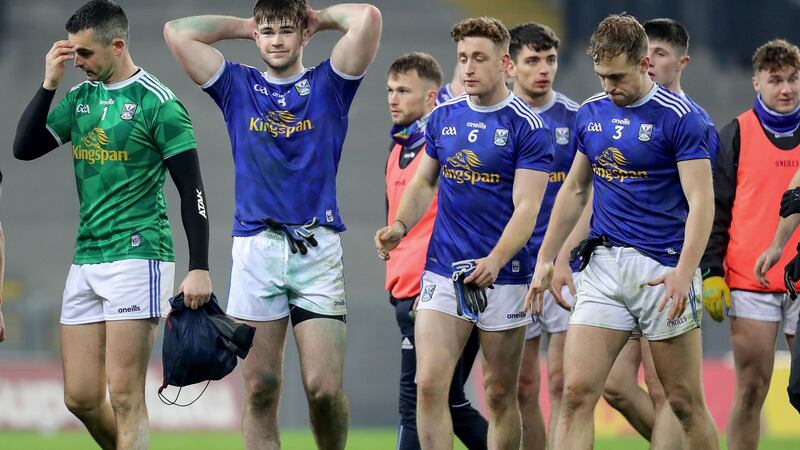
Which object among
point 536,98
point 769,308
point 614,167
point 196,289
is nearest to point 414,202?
point 614,167

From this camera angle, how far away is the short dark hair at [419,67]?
8398 millimetres

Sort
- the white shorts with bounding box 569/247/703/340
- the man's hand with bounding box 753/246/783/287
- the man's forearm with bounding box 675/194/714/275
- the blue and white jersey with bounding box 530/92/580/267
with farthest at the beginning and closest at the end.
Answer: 1. the blue and white jersey with bounding box 530/92/580/267
2. the man's hand with bounding box 753/246/783/287
3. the white shorts with bounding box 569/247/703/340
4. the man's forearm with bounding box 675/194/714/275

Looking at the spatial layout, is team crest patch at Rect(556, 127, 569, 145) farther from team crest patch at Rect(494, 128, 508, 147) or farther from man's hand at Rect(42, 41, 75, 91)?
man's hand at Rect(42, 41, 75, 91)

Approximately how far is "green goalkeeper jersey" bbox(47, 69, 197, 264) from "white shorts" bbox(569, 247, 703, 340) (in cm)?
216

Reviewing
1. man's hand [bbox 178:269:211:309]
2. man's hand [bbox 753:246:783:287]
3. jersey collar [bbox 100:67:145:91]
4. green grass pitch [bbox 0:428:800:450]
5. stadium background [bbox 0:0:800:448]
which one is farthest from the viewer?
stadium background [bbox 0:0:800:448]

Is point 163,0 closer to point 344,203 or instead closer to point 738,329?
point 344,203

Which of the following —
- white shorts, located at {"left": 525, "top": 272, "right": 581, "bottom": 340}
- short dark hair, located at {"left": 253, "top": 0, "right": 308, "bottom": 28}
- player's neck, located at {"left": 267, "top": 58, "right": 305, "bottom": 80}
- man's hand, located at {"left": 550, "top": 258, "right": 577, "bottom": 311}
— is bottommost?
white shorts, located at {"left": 525, "top": 272, "right": 581, "bottom": 340}

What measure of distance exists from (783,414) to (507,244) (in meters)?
8.75

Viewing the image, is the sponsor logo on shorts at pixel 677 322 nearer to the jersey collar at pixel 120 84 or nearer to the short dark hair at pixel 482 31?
the short dark hair at pixel 482 31

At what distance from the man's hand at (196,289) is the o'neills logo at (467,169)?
145 centimetres

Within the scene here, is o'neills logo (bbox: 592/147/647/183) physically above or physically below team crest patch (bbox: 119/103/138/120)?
below

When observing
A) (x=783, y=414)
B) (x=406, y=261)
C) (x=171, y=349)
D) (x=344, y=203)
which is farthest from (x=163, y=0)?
(x=171, y=349)

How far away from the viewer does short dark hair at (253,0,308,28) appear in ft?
22.8

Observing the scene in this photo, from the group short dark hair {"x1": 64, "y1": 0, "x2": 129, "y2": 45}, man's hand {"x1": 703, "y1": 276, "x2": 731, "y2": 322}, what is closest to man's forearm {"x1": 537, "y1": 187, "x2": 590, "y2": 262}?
man's hand {"x1": 703, "y1": 276, "x2": 731, "y2": 322}
